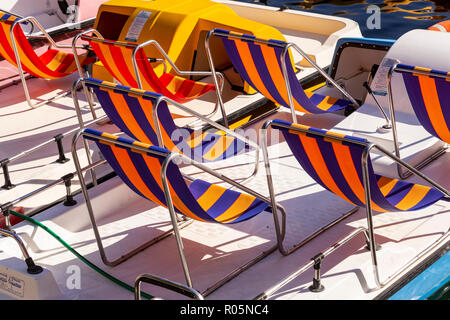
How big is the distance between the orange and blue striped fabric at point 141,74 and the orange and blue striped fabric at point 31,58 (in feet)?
2.43

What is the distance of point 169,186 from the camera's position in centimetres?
400

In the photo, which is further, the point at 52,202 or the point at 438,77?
the point at 52,202

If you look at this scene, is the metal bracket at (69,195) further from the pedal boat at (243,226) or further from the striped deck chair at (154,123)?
the striped deck chair at (154,123)

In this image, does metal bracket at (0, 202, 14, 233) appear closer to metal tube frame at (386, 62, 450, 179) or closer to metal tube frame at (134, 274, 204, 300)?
metal tube frame at (134, 274, 204, 300)

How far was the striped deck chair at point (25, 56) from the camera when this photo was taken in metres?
6.61

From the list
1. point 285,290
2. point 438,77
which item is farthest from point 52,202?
point 438,77

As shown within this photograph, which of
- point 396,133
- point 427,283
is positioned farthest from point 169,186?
point 396,133

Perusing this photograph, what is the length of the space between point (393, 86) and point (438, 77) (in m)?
1.03

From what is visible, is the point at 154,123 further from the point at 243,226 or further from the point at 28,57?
the point at 28,57

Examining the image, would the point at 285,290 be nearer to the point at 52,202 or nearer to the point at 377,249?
the point at 377,249

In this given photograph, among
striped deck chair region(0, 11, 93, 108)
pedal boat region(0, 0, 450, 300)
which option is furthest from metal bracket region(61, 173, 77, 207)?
striped deck chair region(0, 11, 93, 108)

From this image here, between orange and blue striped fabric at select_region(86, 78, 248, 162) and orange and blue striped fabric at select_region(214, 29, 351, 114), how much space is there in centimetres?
53

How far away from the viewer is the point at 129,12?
7223 mm

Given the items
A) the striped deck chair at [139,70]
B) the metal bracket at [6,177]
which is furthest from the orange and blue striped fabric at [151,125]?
the metal bracket at [6,177]
